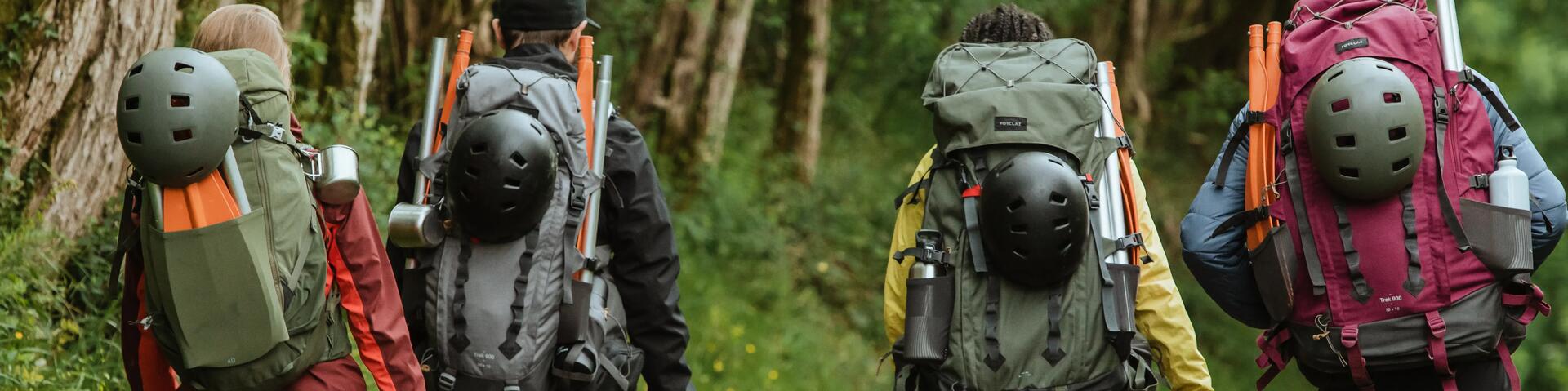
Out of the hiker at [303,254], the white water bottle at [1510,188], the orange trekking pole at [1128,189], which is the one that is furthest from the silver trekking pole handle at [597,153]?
the white water bottle at [1510,188]

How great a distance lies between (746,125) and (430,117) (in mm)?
11031

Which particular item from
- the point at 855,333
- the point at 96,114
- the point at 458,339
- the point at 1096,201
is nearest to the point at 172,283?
the point at 458,339

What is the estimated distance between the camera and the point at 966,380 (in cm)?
389

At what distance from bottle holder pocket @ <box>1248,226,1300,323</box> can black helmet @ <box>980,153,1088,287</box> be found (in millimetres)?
586

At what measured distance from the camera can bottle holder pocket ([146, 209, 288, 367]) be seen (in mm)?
3326

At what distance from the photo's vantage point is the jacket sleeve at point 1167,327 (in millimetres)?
3936

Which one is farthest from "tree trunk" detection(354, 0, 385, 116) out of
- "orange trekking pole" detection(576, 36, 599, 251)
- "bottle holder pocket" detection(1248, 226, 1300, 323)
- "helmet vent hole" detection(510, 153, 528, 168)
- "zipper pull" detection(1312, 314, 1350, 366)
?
"zipper pull" detection(1312, 314, 1350, 366)

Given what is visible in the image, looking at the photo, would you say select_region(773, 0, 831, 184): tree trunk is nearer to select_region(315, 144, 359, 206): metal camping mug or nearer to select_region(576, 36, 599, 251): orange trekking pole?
select_region(576, 36, 599, 251): orange trekking pole

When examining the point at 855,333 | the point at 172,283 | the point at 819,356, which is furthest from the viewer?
the point at 855,333

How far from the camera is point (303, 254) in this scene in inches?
139

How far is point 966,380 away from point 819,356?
5.85 m

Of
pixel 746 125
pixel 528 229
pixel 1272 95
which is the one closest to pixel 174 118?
pixel 528 229

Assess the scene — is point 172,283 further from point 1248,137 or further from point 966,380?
point 1248,137

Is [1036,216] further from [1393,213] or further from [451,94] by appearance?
[451,94]
